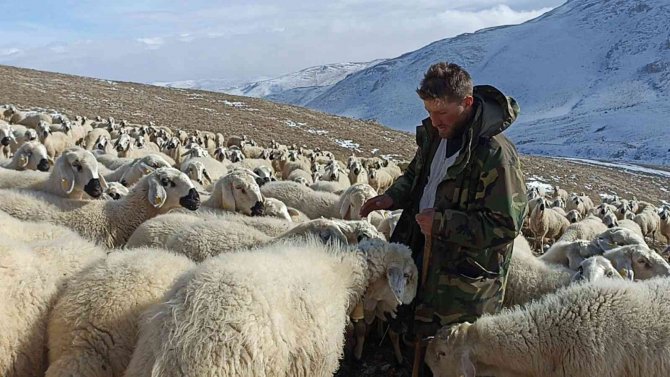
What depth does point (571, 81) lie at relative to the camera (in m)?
155

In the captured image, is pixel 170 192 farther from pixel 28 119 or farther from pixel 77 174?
pixel 28 119

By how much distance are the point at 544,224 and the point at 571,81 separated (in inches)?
5983

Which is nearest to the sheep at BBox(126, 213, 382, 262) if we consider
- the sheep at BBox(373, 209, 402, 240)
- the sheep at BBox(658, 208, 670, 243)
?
the sheep at BBox(373, 209, 402, 240)

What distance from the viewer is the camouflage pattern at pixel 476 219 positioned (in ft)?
14.1

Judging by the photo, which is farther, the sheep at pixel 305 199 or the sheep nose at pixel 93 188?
the sheep at pixel 305 199

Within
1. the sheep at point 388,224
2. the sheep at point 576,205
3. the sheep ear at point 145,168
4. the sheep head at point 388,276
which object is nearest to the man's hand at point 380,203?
the sheep head at point 388,276

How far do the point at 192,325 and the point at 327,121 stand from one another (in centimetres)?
5313

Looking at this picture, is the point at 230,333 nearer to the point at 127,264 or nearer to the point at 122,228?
the point at 127,264

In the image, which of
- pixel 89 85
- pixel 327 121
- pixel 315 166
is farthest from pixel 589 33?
pixel 315 166

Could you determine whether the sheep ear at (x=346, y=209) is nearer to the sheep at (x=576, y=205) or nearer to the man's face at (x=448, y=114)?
the man's face at (x=448, y=114)

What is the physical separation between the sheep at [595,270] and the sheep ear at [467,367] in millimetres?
2270

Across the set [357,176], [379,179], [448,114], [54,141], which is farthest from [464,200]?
[54,141]

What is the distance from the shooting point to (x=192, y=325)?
373 cm

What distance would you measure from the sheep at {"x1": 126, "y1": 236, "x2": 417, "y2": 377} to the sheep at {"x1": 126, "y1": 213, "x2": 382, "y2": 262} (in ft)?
4.43
